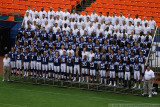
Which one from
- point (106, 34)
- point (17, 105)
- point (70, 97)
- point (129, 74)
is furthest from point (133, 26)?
point (17, 105)

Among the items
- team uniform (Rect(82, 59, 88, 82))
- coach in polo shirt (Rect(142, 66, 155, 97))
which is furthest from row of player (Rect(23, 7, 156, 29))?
coach in polo shirt (Rect(142, 66, 155, 97))

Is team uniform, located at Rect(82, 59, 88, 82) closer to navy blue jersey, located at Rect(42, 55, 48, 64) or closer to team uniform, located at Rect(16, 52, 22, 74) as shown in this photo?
navy blue jersey, located at Rect(42, 55, 48, 64)

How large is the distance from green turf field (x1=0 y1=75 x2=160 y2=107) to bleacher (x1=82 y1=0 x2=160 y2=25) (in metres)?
8.36

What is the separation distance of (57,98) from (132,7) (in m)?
10.9

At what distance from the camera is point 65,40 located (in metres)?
22.2

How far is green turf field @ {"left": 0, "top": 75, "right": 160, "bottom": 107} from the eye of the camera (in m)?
18.3

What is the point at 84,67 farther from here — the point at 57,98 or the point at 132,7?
the point at 132,7

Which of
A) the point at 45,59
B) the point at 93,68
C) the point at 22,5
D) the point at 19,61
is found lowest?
the point at 93,68

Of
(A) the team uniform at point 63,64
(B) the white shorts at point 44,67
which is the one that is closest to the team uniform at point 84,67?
(A) the team uniform at point 63,64

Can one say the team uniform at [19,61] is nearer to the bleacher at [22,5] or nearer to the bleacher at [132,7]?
the bleacher at [132,7]

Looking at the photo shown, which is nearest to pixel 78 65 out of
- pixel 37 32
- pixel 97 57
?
pixel 97 57

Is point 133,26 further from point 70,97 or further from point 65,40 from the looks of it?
point 70,97

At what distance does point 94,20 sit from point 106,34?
112cm

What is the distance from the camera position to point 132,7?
2784cm
